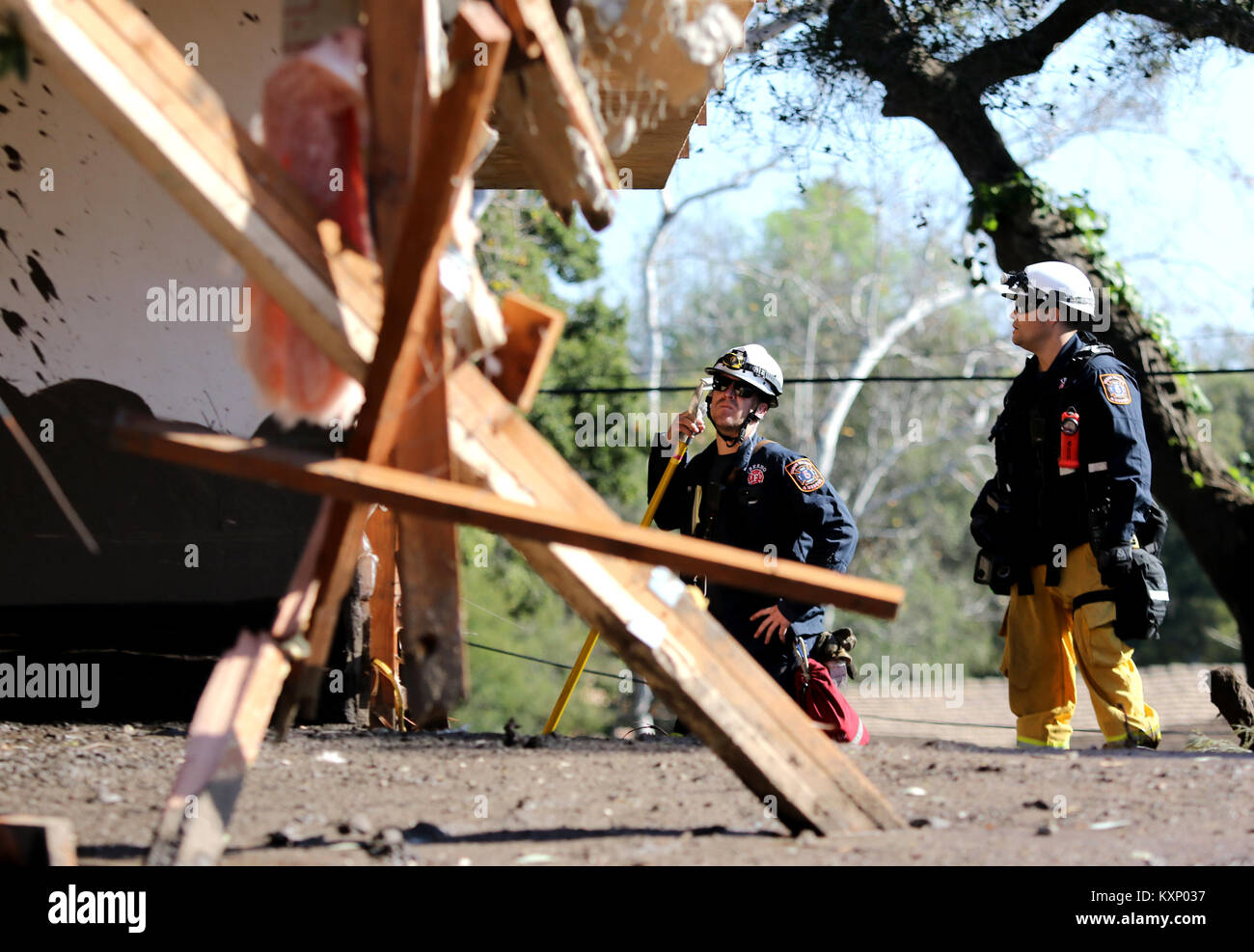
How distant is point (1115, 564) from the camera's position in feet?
16.0

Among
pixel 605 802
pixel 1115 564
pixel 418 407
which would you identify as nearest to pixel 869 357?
pixel 1115 564

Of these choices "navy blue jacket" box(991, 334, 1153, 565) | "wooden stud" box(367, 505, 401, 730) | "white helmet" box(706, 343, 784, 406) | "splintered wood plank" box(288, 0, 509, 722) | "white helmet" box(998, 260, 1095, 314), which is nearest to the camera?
"splintered wood plank" box(288, 0, 509, 722)

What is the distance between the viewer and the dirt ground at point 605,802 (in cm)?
319

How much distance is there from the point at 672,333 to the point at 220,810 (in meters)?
34.3

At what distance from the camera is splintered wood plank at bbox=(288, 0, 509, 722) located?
105 inches

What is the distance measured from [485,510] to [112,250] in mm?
3618

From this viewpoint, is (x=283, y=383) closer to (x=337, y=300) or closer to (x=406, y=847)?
(x=337, y=300)

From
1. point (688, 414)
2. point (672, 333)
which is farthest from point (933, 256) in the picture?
point (688, 414)

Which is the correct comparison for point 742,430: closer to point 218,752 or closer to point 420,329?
point 420,329

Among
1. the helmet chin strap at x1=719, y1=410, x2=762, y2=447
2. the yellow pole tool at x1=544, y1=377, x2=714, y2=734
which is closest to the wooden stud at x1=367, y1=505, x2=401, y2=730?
the yellow pole tool at x1=544, y1=377, x2=714, y2=734

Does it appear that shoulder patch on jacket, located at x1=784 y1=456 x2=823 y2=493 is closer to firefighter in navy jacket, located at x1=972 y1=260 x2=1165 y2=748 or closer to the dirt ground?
firefighter in navy jacket, located at x1=972 y1=260 x2=1165 y2=748

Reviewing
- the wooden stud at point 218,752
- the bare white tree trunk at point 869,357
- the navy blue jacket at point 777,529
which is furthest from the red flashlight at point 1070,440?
the bare white tree trunk at point 869,357

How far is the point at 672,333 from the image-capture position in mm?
36844

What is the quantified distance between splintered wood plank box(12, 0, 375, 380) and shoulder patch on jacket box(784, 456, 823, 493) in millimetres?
2845
